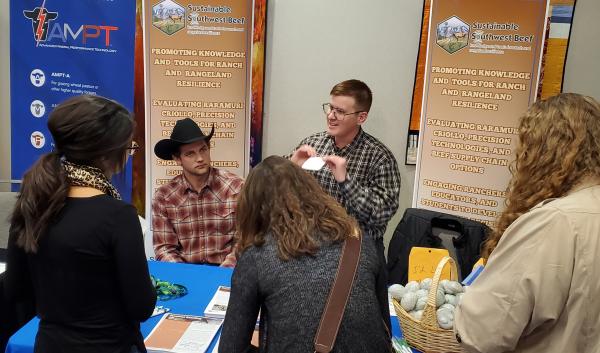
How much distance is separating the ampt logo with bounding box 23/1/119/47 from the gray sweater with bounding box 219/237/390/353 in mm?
2628

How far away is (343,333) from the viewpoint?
130 cm

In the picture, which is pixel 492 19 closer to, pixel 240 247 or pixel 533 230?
pixel 533 230

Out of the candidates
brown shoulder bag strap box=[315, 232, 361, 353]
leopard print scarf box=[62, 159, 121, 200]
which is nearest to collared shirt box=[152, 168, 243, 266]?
leopard print scarf box=[62, 159, 121, 200]

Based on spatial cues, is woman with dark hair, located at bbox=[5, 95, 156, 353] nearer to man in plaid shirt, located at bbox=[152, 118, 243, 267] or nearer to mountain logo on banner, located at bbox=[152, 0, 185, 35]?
man in plaid shirt, located at bbox=[152, 118, 243, 267]

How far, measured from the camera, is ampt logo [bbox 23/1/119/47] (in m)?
3.40

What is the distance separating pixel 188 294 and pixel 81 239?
783mm

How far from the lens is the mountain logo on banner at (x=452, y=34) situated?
3.03m

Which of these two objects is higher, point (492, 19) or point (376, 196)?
point (492, 19)

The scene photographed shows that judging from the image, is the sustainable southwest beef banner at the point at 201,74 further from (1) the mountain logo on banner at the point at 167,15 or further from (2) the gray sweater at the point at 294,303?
(2) the gray sweater at the point at 294,303

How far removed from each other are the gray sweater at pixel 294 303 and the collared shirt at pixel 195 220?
1.35 m

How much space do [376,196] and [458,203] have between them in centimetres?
78

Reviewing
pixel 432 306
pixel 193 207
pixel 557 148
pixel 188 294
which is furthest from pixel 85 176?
pixel 193 207

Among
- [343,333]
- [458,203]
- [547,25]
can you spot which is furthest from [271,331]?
[547,25]

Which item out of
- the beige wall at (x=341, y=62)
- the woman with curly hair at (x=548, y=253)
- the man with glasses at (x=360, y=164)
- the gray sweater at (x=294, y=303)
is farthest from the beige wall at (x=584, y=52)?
the gray sweater at (x=294, y=303)
